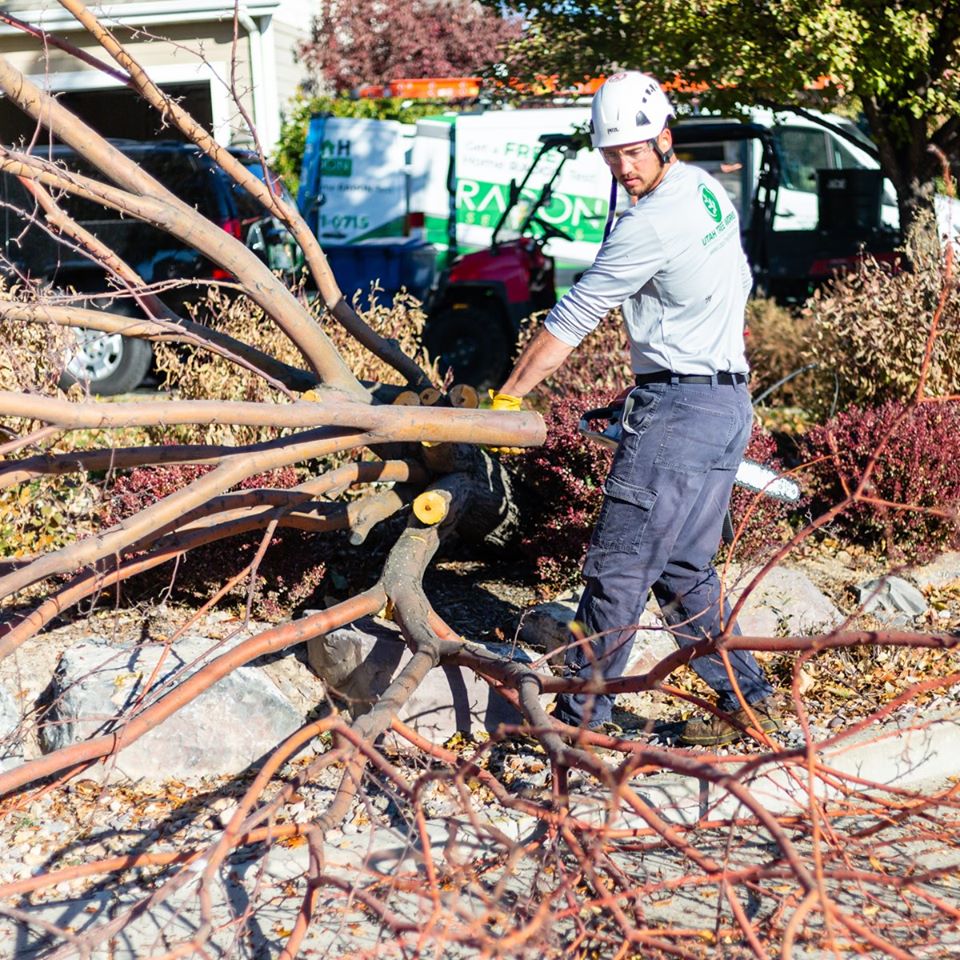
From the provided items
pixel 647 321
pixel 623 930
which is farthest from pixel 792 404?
pixel 623 930

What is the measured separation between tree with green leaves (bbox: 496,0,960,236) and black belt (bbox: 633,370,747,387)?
3448 mm

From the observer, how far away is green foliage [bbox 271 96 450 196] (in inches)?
632

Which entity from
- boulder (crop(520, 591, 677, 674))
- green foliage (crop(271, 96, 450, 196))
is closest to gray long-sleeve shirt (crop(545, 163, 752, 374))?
boulder (crop(520, 591, 677, 674))

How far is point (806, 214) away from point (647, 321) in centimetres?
850

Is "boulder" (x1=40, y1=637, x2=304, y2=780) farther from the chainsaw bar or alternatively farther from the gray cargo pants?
the chainsaw bar

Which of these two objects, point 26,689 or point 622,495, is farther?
point 26,689

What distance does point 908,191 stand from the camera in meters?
8.74

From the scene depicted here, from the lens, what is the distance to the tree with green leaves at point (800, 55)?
709 centimetres

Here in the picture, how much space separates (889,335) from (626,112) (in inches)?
131

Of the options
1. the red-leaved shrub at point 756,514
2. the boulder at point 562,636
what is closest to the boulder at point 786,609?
the red-leaved shrub at point 756,514

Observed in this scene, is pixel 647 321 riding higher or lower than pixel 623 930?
higher

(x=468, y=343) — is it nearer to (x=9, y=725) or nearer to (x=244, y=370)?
(x=244, y=370)

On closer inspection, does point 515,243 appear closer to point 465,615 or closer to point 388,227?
point 388,227

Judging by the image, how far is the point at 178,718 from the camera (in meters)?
4.22
